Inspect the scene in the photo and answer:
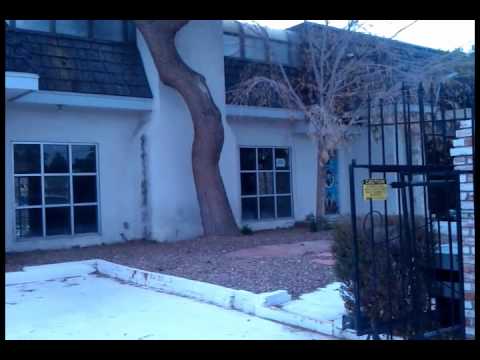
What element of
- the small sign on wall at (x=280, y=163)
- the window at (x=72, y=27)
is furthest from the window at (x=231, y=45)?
the window at (x=72, y=27)

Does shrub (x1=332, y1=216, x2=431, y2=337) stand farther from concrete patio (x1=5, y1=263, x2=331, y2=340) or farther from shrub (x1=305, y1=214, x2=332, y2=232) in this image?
shrub (x1=305, y1=214, x2=332, y2=232)

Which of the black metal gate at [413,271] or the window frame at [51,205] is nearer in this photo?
the black metal gate at [413,271]

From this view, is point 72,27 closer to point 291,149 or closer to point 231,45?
point 231,45

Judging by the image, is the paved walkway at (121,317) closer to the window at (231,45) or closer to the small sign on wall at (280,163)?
the small sign on wall at (280,163)

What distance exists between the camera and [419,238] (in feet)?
18.9

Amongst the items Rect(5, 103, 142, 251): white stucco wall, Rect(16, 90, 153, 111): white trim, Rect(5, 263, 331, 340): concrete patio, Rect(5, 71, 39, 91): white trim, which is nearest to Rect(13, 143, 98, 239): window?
Rect(5, 103, 142, 251): white stucco wall

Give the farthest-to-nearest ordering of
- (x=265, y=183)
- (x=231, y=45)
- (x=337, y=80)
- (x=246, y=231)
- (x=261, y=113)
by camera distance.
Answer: (x=265, y=183)
(x=231, y=45)
(x=261, y=113)
(x=337, y=80)
(x=246, y=231)

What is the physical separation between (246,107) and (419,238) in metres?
9.43

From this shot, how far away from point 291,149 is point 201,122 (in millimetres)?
4570

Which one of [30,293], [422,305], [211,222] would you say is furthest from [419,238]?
[211,222]

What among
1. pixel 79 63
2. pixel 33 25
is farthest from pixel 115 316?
pixel 33 25

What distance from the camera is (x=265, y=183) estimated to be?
52.6 ft

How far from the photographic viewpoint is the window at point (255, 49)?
16094mm

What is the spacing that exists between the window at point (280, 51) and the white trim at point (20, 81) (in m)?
7.62
